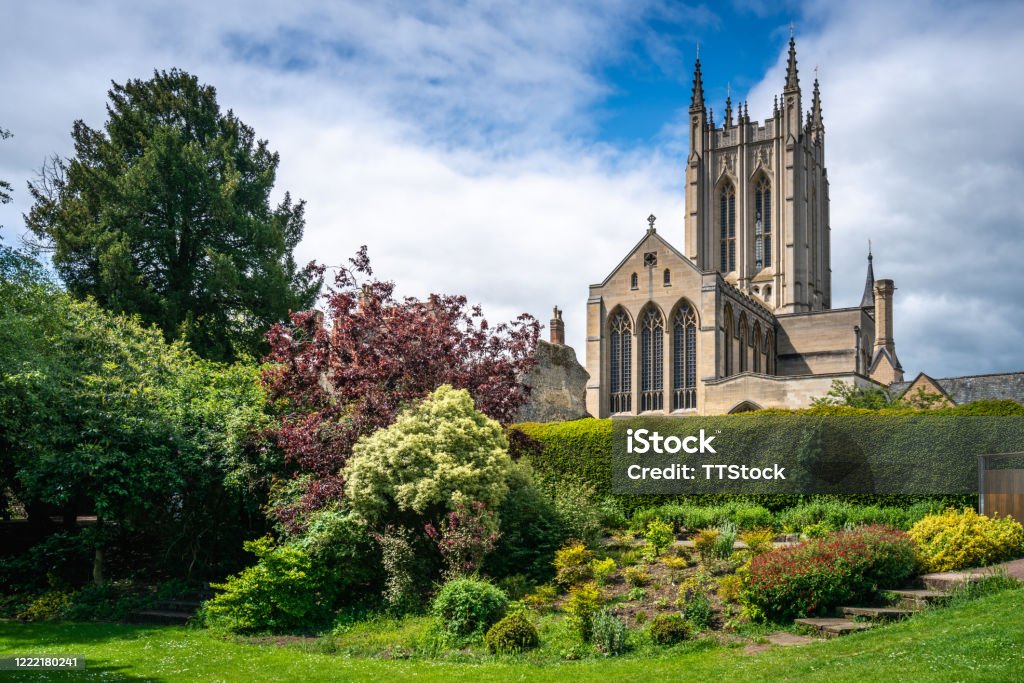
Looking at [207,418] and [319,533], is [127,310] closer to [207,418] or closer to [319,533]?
[207,418]

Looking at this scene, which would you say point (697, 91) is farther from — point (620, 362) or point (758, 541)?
point (758, 541)

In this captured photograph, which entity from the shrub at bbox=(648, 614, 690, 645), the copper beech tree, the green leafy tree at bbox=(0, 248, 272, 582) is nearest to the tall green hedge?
the copper beech tree

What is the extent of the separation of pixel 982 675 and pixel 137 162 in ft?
97.1

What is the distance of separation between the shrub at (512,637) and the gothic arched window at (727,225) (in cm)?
6446

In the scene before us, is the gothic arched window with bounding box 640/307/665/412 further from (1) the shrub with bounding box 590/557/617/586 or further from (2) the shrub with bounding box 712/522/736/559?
(1) the shrub with bounding box 590/557/617/586

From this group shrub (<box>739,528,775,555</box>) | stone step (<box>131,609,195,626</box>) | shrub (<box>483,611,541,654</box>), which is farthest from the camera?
stone step (<box>131,609,195,626</box>)

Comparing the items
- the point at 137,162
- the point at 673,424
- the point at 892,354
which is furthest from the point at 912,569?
the point at 892,354

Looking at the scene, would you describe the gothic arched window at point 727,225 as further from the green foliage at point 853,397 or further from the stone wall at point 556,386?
the stone wall at point 556,386

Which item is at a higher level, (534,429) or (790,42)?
(790,42)

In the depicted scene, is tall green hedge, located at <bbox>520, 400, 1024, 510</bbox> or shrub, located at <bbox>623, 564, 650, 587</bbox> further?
tall green hedge, located at <bbox>520, 400, 1024, 510</bbox>

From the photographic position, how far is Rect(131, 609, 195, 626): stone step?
51.5ft

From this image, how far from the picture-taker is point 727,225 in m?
74.1

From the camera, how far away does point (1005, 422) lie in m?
16.9

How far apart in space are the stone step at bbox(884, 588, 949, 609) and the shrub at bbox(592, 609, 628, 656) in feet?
11.7
